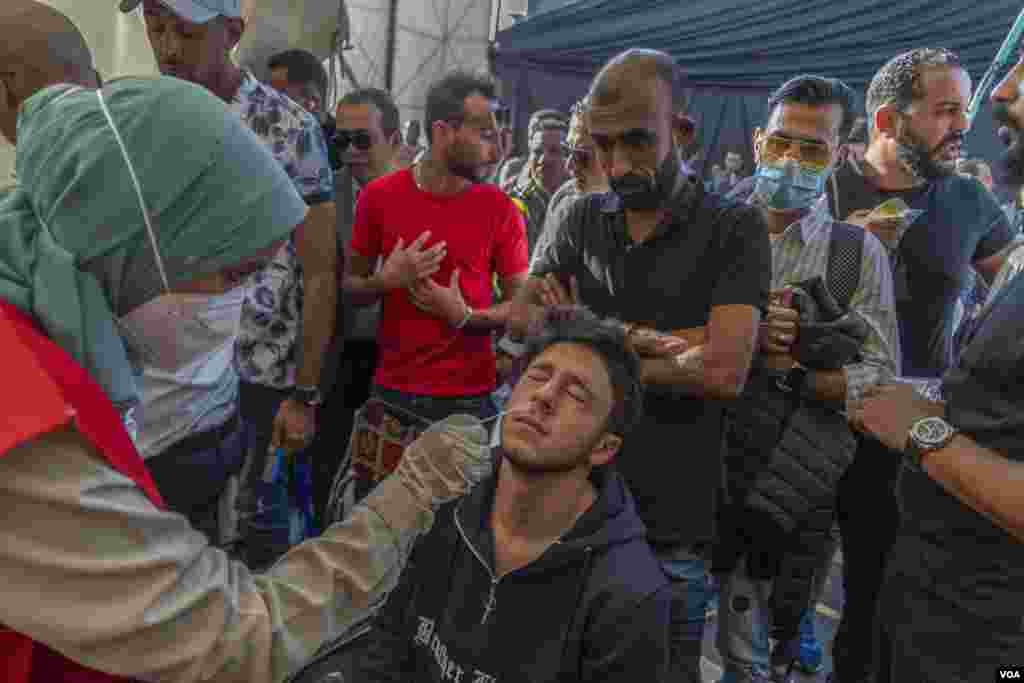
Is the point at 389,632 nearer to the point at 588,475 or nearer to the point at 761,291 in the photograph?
Answer: the point at 588,475

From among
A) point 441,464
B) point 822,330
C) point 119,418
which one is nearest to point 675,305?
point 822,330

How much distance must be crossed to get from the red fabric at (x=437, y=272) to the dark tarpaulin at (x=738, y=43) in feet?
20.6

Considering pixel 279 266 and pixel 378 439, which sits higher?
pixel 279 266

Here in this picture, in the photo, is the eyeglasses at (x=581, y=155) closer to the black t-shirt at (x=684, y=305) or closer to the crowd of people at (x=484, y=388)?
the crowd of people at (x=484, y=388)

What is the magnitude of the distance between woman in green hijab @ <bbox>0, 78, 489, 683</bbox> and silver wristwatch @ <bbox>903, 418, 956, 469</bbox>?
3.47ft

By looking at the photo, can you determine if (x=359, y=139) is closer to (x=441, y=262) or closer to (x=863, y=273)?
(x=441, y=262)

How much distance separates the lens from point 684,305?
2.19 meters

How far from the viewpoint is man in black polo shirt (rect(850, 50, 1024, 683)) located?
163cm

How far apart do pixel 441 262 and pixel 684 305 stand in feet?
3.74

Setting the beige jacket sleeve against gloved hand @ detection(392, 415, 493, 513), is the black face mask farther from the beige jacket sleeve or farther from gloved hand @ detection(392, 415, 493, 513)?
the beige jacket sleeve

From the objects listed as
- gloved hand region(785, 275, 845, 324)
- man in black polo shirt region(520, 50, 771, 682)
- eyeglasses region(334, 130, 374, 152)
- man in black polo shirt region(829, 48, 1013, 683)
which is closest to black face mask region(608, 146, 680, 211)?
man in black polo shirt region(520, 50, 771, 682)

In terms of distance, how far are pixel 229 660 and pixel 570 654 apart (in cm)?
90

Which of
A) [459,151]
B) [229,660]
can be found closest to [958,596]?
[229,660]

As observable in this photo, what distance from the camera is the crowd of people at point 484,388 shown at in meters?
1.12
